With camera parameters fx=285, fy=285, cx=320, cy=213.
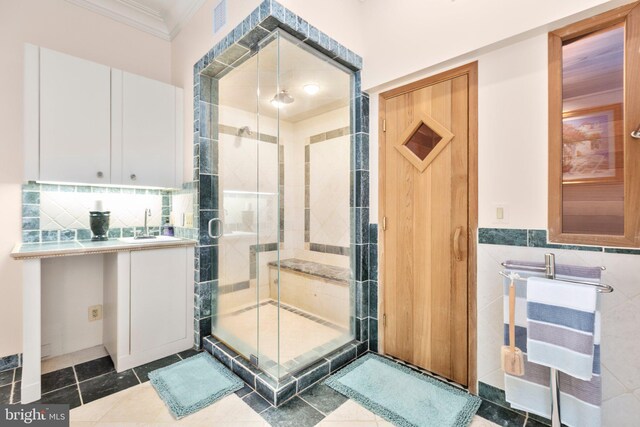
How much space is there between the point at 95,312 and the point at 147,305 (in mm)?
688

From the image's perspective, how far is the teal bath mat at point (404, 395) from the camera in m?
1.53

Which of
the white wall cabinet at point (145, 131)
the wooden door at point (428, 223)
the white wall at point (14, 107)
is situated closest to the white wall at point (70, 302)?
the white wall at point (14, 107)

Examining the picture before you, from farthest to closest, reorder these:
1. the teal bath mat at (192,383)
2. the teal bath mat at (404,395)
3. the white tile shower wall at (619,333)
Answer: the teal bath mat at (192,383)
the teal bath mat at (404,395)
the white tile shower wall at (619,333)

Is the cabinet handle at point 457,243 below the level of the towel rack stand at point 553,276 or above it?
above

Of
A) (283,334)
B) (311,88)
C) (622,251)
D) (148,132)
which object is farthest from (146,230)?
(622,251)

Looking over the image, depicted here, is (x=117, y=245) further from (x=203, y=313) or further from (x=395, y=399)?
(x=395, y=399)

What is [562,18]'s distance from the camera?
4.61 ft

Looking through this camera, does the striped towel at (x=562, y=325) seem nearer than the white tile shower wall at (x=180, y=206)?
Yes

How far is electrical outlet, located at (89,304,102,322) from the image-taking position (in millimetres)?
2375

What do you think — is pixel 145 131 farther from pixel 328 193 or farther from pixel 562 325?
pixel 562 325

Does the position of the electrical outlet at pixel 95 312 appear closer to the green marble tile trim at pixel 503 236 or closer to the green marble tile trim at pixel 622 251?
the green marble tile trim at pixel 503 236

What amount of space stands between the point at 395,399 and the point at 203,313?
1580 millimetres

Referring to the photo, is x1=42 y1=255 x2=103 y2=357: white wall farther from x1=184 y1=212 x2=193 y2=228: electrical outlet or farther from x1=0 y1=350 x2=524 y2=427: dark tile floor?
x1=184 y1=212 x2=193 y2=228: electrical outlet

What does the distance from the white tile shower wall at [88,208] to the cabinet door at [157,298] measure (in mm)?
703
